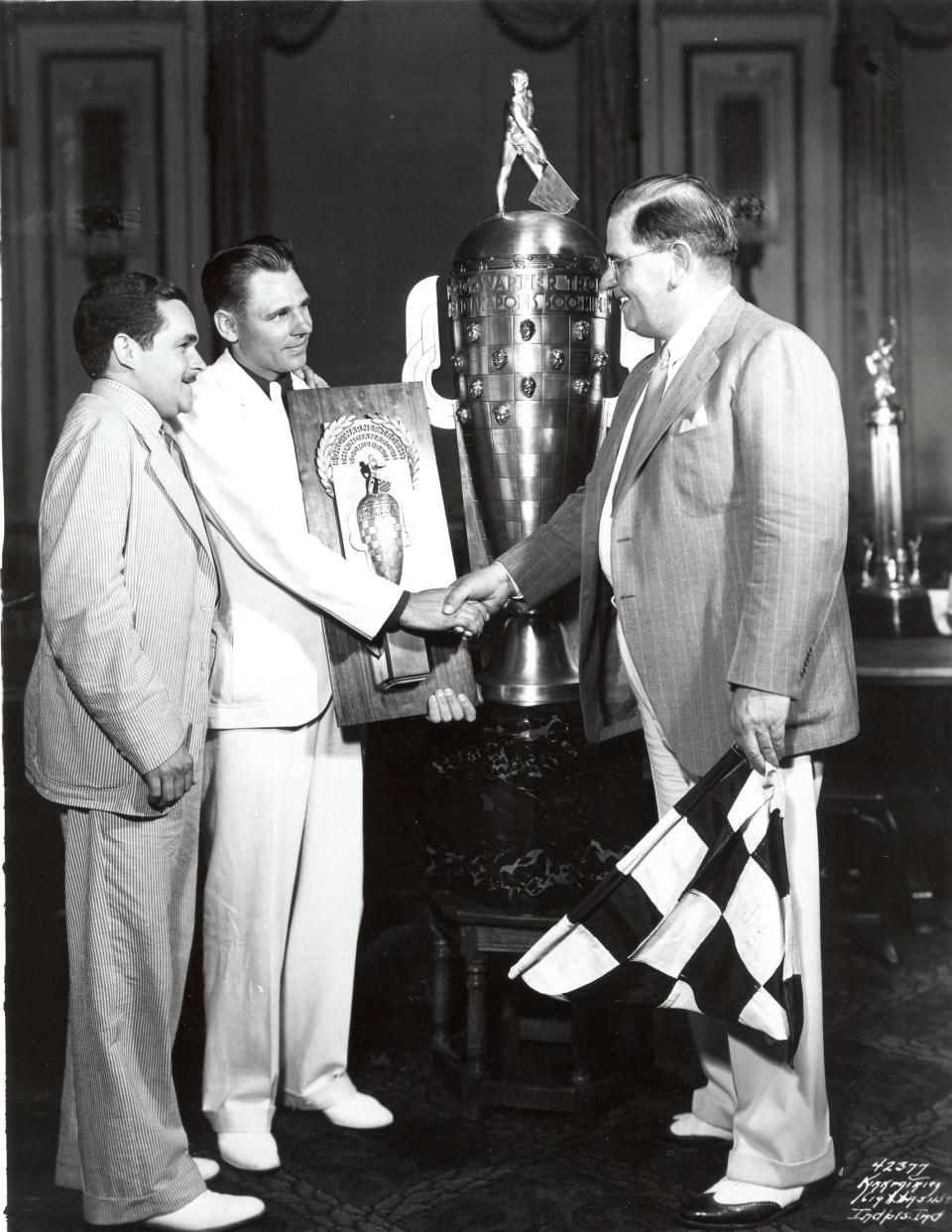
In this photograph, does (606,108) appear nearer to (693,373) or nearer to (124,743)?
(693,373)

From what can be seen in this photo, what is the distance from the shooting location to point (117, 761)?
2057 mm

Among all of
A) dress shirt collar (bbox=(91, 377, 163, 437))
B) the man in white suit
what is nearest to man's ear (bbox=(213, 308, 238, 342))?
the man in white suit

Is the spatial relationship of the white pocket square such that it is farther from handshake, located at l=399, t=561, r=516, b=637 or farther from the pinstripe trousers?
the pinstripe trousers

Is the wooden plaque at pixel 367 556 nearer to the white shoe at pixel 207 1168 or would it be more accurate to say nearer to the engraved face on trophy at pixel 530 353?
the engraved face on trophy at pixel 530 353

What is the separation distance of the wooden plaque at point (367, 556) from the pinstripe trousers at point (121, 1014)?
475mm

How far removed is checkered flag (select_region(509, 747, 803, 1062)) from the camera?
2061 mm

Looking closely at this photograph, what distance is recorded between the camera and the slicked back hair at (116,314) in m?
2.13

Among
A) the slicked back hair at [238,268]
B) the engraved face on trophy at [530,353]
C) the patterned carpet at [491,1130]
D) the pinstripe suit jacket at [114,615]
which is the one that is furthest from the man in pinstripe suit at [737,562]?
the pinstripe suit jacket at [114,615]

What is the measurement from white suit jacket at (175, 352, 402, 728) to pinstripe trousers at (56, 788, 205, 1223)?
36cm

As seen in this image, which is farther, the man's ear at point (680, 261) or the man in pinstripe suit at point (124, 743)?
the man's ear at point (680, 261)

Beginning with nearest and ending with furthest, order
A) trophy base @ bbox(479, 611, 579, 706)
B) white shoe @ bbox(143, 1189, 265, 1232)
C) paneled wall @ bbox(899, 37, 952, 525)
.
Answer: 1. white shoe @ bbox(143, 1189, 265, 1232)
2. trophy base @ bbox(479, 611, 579, 706)
3. paneled wall @ bbox(899, 37, 952, 525)

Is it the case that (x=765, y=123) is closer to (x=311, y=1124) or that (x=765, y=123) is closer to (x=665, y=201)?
(x=665, y=201)

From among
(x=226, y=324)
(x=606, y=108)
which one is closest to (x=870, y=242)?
(x=606, y=108)

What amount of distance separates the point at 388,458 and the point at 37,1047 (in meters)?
1.59
